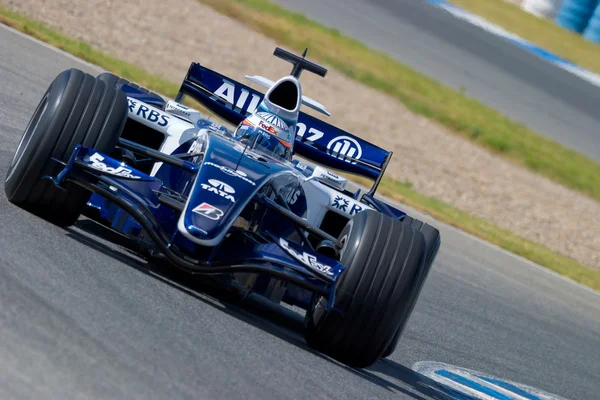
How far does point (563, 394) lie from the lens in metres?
9.07

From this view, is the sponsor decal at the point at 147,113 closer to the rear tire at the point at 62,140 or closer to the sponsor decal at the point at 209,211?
the rear tire at the point at 62,140

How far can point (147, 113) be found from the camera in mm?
7730

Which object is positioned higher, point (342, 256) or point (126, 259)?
point (342, 256)

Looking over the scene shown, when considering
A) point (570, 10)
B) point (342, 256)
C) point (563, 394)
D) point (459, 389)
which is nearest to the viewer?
point (342, 256)

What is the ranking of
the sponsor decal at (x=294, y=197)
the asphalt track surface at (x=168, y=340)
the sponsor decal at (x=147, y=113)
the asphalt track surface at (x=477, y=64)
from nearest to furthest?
the asphalt track surface at (x=168, y=340) < the sponsor decal at (x=147, y=113) < the sponsor decal at (x=294, y=197) < the asphalt track surface at (x=477, y=64)

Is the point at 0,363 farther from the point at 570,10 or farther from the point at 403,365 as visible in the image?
the point at 570,10

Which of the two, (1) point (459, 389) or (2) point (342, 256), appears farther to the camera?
(1) point (459, 389)

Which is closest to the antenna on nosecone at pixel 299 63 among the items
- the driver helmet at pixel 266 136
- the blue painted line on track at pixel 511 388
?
the driver helmet at pixel 266 136

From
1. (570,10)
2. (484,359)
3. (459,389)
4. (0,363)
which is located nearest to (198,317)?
(0,363)

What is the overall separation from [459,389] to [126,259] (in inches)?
102

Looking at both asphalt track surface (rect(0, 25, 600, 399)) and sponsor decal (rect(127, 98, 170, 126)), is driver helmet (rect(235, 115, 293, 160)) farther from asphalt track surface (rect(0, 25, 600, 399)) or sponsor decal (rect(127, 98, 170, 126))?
asphalt track surface (rect(0, 25, 600, 399))

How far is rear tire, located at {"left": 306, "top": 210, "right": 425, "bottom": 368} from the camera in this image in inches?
247

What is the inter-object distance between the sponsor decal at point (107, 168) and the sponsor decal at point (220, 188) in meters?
0.48

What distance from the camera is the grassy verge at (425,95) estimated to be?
71.1ft
